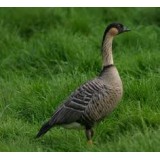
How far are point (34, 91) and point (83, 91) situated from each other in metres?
1.41

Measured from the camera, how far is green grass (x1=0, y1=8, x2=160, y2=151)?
687cm

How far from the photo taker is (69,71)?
360 inches

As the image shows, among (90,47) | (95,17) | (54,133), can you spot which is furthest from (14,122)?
(95,17)

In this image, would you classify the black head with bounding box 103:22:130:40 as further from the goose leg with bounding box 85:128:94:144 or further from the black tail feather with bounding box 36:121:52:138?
the black tail feather with bounding box 36:121:52:138

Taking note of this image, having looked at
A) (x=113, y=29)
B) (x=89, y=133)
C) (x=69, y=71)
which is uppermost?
(x=113, y=29)

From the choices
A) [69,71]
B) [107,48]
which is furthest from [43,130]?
[69,71]

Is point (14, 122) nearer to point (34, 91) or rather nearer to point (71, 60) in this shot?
point (34, 91)

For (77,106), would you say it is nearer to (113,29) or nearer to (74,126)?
(74,126)

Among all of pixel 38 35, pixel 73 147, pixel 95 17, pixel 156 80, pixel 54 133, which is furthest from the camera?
pixel 95 17

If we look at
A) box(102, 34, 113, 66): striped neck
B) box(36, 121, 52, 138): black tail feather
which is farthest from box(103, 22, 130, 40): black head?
box(36, 121, 52, 138): black tail feather

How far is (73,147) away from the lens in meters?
6.76

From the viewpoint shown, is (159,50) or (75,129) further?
(159,50)

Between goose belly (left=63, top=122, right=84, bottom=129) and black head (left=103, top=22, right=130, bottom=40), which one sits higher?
black head (left=103, top=22, right=130, bottom=40)

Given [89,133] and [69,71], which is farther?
[69,71]
